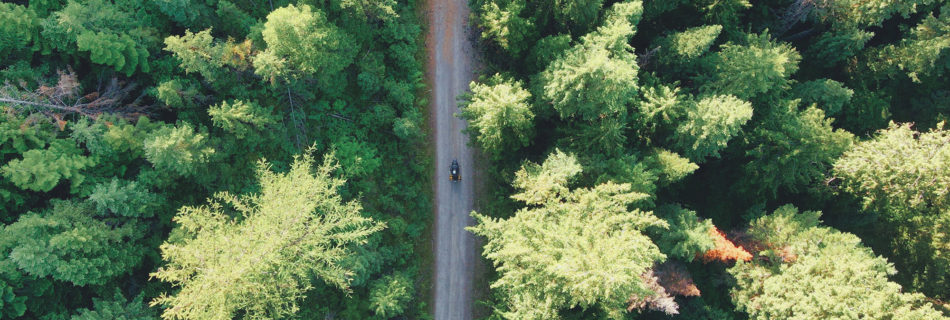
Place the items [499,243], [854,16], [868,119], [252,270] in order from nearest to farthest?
[252,270] → [499,243] → [854,16] → [868,119]

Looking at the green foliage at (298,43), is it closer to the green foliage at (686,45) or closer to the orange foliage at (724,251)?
the green foliage at (686,45)

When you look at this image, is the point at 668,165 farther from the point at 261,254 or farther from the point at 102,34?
the point at 102,34

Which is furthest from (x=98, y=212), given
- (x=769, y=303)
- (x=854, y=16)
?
(x=854, y=16)

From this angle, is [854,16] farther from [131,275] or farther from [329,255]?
[131,275]

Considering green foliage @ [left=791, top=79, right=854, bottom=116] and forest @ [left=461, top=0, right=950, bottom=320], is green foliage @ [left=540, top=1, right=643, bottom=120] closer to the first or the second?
forest @ [left=461, top=0, right=950, bottom=320]

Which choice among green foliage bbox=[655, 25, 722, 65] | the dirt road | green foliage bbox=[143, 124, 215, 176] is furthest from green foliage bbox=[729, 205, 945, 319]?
green foliage bbox=[143, 124, 215, 176]

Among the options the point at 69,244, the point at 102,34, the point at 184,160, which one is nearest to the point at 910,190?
the point at 184,160
